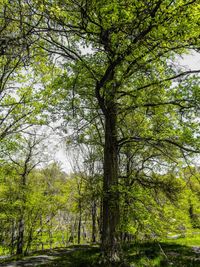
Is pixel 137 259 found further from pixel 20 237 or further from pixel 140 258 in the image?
pixel 20 237

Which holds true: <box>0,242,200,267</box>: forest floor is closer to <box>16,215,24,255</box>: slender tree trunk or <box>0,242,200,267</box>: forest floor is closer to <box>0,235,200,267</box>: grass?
<box>0,235,200,267</box>: grass

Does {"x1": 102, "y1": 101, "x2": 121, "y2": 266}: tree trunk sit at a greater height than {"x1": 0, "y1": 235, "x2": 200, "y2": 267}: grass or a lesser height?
greater

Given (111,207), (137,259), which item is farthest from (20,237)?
(111,207)

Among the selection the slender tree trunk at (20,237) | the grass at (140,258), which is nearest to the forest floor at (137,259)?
the grass at (140,258)

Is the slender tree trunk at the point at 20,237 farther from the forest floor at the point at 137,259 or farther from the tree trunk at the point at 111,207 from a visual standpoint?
the tree trunk at the point at 111,207

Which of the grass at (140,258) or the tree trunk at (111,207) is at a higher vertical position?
the tree trunk at (111,207)

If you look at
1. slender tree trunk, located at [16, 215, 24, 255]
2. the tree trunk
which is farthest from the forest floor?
slender tree trunk, located at [16, 215, 24, 255]

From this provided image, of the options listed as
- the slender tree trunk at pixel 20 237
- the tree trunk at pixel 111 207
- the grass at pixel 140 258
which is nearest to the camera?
the tree trunk at pixel 111 207

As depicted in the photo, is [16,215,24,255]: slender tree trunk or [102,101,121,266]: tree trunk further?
[16,215,24,255]: slender tree trunk

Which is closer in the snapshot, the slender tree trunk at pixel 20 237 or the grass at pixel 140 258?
the grass at pixel 140 258

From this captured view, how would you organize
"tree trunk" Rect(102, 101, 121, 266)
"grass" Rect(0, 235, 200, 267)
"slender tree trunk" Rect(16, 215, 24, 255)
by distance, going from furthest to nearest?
1. "slender tree trunk" Rect(16, 215, 24, 255)
2. "grass" Rect(0, 235, 200, 267)
3. "tree trunk" Rect(102, 101, 121, 266)

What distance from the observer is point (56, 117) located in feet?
29.1

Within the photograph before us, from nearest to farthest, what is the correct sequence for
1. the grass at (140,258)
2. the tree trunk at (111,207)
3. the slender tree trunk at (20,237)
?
the tree trunk at (111,207) < the grass at (140,258) < the slender tree trunk at (20,237)

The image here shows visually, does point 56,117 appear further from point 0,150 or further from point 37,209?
point 37,209
